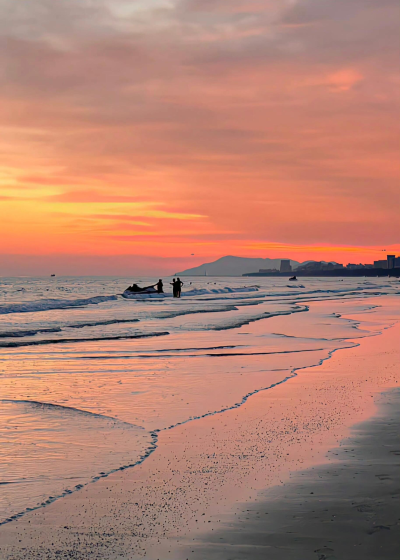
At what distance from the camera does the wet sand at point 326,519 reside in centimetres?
484

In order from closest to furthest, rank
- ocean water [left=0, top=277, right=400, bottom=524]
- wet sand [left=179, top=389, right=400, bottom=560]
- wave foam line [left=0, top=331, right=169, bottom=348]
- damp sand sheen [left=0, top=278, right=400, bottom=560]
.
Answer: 1. wet sand [left=179, top=389, right=400, bottom=560]
2. damp sand sheen [left=0, top=278, right=400, bottom=560]
3. ocean water [left=0, top=277, right=400, bottom=524]
4. wave foam line [left=0, top=331, right=169, bottom=348]

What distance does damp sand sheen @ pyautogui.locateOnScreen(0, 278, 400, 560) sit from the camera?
17.6ft

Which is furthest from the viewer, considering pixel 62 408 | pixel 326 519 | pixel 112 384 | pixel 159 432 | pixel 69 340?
pixel 69 340

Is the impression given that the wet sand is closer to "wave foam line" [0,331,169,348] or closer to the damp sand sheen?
the damp sand sheen

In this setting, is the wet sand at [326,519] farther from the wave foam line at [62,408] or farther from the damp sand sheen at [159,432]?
the wave foam line at [62,408]

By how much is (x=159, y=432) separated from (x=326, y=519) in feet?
12.2

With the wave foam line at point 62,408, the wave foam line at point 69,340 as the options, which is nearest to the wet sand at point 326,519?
the wave foam line at point 62,408

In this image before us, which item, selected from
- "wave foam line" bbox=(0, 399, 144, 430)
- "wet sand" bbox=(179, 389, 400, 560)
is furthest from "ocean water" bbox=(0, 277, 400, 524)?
"wet sand" bbox=(179, 389, 400, 560)

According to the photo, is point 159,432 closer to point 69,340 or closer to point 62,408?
point 62,408

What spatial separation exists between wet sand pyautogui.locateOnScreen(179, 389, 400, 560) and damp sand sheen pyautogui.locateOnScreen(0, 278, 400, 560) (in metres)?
0.12

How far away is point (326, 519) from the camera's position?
18.0 feet

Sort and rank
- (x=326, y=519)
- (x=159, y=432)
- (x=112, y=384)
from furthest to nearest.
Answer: (x=112, y=384) → (x=159, y=432) → (x=326, y=519)

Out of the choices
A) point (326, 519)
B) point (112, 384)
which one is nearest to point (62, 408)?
point (112, 384)

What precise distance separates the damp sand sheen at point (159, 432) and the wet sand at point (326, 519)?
0.12 metres
